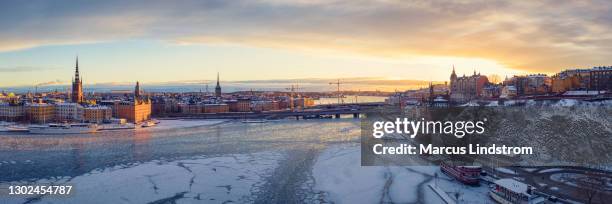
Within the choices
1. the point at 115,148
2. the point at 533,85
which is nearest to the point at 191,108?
the point at 115,148

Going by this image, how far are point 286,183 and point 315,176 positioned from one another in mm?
1324

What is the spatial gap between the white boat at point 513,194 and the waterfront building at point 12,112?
1437 inches

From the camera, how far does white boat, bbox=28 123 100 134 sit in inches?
1171

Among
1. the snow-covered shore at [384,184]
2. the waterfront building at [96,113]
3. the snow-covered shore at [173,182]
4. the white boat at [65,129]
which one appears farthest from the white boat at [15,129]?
the snow-covered shore at [384,184]

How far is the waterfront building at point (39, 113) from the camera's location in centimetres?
3753

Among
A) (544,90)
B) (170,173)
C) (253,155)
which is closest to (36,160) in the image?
(170,173)

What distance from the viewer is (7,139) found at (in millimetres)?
25062

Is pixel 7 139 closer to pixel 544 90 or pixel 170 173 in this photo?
pixel 170 173

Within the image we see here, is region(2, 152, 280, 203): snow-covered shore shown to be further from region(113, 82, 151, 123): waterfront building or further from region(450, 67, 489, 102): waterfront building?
region(450, 67, 489, 102): waterfront building

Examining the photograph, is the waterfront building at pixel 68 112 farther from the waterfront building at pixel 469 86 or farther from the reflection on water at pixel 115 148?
the waterfront building at pixel 469 86

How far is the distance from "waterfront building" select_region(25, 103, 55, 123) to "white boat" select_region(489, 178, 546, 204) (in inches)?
1356

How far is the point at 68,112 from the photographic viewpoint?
39.3 m

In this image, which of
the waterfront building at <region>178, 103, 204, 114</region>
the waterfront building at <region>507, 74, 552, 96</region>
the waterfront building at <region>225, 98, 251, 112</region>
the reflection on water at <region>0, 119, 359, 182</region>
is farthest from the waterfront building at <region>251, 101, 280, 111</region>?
the reflection on water at <region>0, 119, 359, 182</region>

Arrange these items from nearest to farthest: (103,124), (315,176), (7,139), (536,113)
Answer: (315,176) → (536,113) → (7,139) → (103,124)
